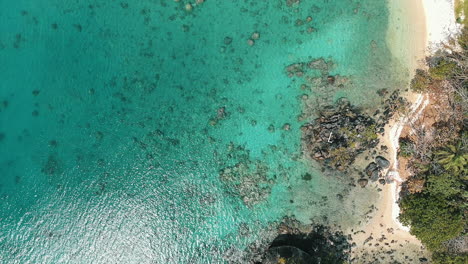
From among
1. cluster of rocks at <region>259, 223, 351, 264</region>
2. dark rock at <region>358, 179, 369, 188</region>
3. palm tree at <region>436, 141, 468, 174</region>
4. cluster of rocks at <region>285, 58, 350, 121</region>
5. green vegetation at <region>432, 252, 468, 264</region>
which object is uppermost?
cluster of rocks at <region>285, 58, 350, 121</region>

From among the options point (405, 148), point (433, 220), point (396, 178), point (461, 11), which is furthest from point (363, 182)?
point (461, 11)

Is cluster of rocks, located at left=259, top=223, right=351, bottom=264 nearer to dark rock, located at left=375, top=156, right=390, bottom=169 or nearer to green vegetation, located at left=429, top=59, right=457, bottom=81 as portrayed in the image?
dark rock, located at left=375, top=156, right=390, bottom=169

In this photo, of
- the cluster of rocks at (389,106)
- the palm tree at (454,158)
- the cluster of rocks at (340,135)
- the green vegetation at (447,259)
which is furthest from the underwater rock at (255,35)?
the green vegetation at (447,259)

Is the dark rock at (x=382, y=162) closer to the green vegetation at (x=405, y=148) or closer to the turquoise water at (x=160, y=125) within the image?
the green vegetation at (x=405, y=148)

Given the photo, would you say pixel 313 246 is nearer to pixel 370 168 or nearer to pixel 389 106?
pixel 370 168

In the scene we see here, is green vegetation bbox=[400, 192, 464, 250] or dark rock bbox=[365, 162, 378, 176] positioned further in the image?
dark rock bbox=[365, 162, 378, 176]

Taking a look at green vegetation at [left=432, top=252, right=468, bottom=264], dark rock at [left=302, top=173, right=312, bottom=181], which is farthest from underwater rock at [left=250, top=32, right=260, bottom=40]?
green vegetation at [left=432, top=252, right=468, bottom=264]

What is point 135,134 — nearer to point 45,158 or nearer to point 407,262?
point 45,158
